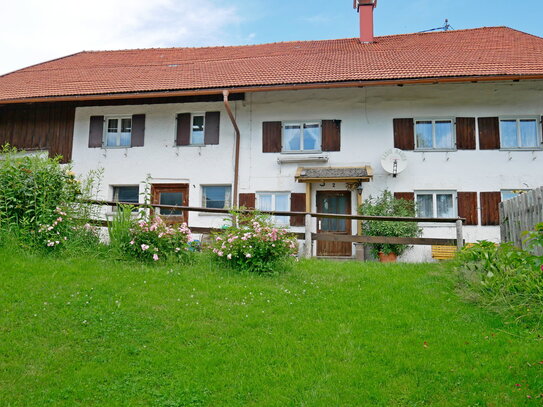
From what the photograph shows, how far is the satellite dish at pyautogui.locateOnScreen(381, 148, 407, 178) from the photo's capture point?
13.4 meters

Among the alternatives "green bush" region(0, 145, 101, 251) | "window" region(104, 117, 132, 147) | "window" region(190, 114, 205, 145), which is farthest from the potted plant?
"window" region(104, 117, 132, 147)

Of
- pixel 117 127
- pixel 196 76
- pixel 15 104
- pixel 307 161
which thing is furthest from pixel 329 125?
pixel 15 104

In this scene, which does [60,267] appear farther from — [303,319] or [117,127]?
[117,127]

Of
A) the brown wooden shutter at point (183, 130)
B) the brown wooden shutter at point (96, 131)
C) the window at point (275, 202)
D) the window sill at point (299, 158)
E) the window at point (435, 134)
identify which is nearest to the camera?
the window at point (435, 134)

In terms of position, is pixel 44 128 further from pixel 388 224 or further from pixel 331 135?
pixel 388 224

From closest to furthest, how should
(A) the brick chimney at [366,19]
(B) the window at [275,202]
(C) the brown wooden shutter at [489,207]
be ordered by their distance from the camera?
(C) the brown wooden shutter at [489,207] < (B) the window at [275,202] < (A) the brick chimney at [366,19]

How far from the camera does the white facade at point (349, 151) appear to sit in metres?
13.4

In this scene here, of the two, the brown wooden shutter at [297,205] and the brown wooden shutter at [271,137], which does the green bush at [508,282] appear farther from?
the brown wooden shutter at [271,137]

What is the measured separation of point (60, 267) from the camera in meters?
6.70

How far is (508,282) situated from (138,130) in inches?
489

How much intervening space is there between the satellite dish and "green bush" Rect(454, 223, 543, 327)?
682cm

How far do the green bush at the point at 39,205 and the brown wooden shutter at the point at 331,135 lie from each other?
312 inches

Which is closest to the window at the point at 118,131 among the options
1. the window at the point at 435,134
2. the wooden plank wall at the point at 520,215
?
the window at the point at 435,134

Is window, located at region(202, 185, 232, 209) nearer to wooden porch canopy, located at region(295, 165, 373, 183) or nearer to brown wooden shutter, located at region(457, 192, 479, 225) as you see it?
wooden porch canopy, located at region(295, 165, 373, 183)
